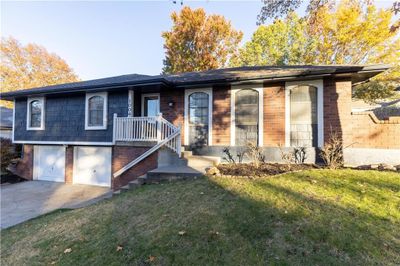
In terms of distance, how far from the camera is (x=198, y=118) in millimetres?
9109

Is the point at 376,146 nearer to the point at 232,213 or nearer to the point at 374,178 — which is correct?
the point at 374,178

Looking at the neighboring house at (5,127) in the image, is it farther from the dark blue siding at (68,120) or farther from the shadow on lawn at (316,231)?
the shadow on lawn at (316,231)

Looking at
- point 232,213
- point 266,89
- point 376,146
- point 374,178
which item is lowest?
point 232,213

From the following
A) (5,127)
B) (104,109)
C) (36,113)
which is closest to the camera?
(104,109)

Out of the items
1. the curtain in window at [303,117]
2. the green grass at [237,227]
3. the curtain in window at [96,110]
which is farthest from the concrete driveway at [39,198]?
the curtain in window at [303,117]

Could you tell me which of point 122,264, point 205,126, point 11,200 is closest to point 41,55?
point 11,200

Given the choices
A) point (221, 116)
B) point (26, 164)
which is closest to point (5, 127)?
point (26, 164)

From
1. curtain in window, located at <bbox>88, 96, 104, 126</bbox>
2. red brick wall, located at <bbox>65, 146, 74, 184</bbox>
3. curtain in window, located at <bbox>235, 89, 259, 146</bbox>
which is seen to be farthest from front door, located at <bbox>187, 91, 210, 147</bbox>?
red brick wall, located at <bbox>65, 146, 74, 184</bbox>

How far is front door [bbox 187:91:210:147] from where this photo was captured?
29.4ft

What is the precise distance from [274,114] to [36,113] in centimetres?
1186

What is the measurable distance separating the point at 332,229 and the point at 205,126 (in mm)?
6409

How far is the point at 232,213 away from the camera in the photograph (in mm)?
3670

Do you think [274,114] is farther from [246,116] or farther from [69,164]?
[69,164]

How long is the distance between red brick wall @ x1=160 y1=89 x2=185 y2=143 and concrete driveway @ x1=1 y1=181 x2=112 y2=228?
3909 millimetres
